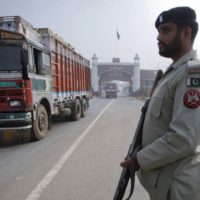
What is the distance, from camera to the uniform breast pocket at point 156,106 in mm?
1779

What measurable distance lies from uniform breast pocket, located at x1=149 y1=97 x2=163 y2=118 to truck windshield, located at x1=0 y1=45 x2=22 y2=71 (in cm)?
612

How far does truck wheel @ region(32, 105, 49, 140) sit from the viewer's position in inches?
323

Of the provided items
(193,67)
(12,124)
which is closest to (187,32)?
(193,67)

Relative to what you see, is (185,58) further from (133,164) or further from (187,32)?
(133,164)

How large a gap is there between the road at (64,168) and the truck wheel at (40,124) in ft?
0.67

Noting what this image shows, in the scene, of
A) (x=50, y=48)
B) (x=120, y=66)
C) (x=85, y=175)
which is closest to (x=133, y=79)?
(x=120, y=66)

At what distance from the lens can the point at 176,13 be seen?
70.1 inches

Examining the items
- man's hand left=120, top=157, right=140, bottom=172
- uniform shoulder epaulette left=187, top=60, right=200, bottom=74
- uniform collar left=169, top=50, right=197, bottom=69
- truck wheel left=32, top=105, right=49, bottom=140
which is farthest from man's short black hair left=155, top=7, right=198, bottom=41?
truck wheel left=32, top=105, right=49, bottom=140

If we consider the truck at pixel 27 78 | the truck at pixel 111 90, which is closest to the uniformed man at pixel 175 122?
the truck at pixel 27 78

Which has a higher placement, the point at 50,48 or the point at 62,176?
the point at 50,48

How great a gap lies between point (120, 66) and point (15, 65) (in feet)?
207

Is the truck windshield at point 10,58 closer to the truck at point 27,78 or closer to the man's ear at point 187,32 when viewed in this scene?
the truck at point 27,78

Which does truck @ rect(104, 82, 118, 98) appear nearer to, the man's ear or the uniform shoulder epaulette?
the man's ear

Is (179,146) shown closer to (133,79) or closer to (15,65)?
(15,65)
